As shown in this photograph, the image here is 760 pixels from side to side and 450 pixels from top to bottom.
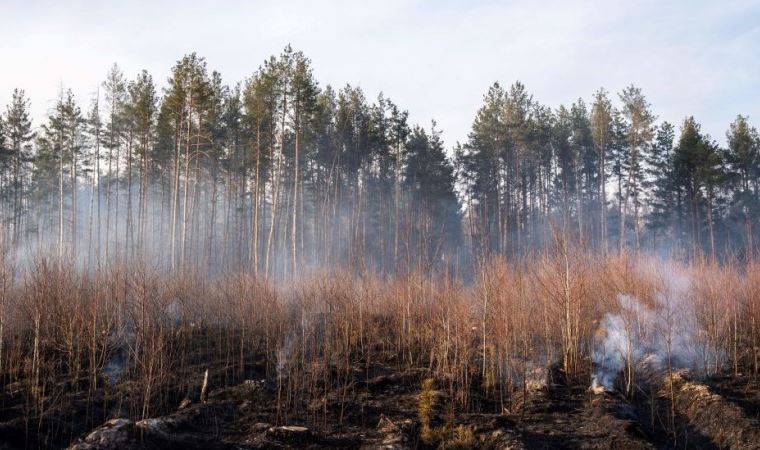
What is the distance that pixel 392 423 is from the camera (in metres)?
10.1

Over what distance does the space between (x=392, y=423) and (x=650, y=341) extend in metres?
6.82

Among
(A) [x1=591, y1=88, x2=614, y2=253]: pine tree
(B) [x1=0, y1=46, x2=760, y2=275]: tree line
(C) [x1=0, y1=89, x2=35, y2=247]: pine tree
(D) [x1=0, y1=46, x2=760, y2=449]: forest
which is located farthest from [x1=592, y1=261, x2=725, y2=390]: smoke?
(C) [x1=0, y1=89, x2=35, y2=247]: pine tree

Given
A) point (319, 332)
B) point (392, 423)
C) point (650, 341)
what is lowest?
point (392, 423)

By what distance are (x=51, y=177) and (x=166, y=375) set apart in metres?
29.5

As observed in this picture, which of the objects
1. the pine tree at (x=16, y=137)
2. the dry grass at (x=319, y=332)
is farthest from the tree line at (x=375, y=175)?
the dry grass at (x=319, y=332)

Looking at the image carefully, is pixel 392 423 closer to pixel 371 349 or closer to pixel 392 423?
pixel 392 423

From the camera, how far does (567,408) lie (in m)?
11.1

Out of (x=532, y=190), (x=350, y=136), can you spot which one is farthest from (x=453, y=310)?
(x=532, y=190)

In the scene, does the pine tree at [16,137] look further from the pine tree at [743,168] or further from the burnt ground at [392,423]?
the pine tree at [743,168]

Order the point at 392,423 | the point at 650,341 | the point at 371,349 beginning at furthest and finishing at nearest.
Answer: the point at 371,349 < the point at 650,341 < the point at 392,423

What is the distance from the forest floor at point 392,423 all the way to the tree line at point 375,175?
17.8 m

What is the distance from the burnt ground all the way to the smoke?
0.82 meters

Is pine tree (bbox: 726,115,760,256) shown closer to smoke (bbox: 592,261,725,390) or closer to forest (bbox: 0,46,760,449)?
forest (bbox: 0,46,760,449)

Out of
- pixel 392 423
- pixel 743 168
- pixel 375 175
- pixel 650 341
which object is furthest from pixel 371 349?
pixel 743 168
